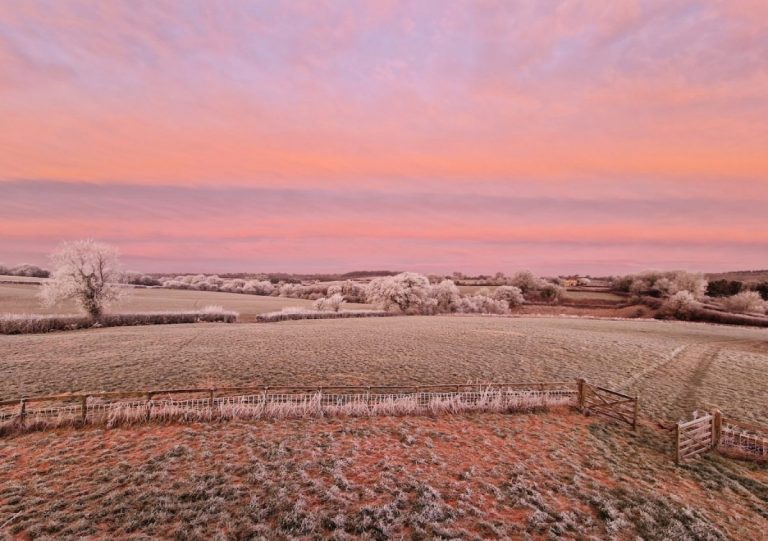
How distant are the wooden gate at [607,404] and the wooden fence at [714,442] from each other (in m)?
2.23

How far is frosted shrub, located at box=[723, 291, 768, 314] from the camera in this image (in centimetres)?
6962

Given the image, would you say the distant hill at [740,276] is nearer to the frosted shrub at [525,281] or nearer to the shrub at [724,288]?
the shrub at [724,288]

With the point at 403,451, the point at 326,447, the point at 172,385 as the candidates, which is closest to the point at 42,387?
the point at 172,385

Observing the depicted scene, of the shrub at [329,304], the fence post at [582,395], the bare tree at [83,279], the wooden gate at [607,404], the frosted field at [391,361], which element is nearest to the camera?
the wooden gate at [607,404]

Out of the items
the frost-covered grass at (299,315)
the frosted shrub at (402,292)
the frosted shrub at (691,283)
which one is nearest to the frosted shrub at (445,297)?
the frosted shrub at (402,292)

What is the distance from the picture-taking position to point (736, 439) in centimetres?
1381

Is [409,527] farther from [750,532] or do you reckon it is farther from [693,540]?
[750,532]

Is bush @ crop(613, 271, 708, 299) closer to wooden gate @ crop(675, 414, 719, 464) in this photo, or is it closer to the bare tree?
wooden gate @ crop(675, 414, 719, 464)

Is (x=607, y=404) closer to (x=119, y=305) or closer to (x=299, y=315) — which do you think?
(x=299, y=315)

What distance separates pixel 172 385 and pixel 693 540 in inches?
928

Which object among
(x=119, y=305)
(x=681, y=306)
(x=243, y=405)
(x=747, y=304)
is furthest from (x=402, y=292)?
(x=747, y=304)

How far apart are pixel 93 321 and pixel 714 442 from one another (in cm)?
6106

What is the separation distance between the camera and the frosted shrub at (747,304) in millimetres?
69625

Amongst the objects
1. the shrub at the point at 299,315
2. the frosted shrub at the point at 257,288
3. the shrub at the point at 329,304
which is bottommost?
the shrub at the point at 299,315
